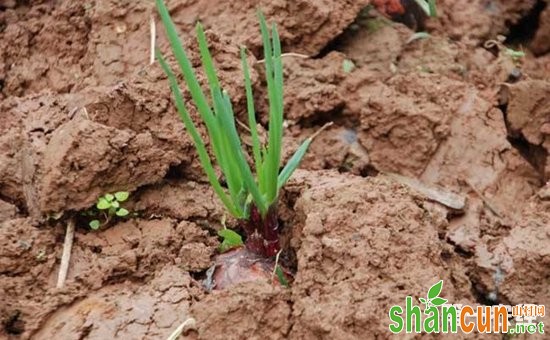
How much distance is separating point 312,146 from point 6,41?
1.02 m

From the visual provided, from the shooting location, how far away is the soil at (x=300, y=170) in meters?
1.50

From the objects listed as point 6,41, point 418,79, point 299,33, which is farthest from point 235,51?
point 6,41

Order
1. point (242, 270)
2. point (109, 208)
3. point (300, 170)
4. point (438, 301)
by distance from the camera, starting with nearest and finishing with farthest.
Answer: point (438, 301) → point (242, 270) → point (109, 208) → point (300, 170)

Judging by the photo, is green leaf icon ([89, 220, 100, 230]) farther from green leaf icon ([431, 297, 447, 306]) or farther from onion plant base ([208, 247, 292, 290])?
green leaf icon ([431, 297, 447, 306])

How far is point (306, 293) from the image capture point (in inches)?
58.6

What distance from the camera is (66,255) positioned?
1.66 metres

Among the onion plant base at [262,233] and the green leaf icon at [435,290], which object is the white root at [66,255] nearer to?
the onion plant base at [262,233]

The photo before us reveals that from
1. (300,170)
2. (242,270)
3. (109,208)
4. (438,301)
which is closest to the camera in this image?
(438,301)

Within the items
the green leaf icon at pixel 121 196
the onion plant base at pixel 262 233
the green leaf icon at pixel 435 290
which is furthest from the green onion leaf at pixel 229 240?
the green leaf icon at pixel 435 290

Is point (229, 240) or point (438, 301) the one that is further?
point (229, 240)

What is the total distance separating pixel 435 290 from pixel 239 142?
1.72 ft

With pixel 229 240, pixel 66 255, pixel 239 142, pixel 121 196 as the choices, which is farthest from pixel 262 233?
pixel 66 255

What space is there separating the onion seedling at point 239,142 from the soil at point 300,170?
0.10m

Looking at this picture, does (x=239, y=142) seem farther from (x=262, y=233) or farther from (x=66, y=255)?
(x=66, y=255)
